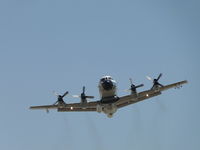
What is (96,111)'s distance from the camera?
73.2m

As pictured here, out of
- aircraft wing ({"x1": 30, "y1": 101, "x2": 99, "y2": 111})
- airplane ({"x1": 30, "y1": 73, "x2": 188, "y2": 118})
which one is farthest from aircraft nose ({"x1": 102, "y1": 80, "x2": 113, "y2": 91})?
aircraft wing ({"x1": 30, "y1": 101, "x2": 99, "y2": 111})

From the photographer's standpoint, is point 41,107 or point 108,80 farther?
point 41,107

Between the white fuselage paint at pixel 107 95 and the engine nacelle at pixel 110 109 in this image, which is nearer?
the white fuselage paint at pixel 107 95

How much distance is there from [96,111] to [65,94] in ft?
25.0

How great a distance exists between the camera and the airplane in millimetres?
69094

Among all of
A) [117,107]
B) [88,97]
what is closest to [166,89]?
[117,107]

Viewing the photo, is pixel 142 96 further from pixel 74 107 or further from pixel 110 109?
pixel 74 107

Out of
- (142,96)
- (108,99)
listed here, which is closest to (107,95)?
(108,99)

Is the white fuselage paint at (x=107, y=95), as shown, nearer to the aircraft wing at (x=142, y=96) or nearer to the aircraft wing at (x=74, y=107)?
the aircraft wing at (x=142, y=96)

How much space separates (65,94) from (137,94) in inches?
550

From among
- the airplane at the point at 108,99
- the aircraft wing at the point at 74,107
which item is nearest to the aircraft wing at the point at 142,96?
the airplane at the point at 108,99

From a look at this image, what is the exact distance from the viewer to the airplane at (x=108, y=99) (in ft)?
227

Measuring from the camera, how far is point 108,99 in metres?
69.1

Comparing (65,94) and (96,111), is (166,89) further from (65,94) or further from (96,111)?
(65,94)
